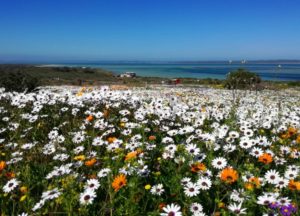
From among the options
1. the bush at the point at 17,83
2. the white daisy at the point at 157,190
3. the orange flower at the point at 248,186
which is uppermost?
the orange flower at the point at 248,186

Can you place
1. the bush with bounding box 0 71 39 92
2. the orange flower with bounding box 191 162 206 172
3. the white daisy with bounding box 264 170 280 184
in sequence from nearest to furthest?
the white daisy with bounding box 264 170 280 184 < the orange flower with bounding box 191 162 206 172 < the bush with bounding box 0 71 39 92

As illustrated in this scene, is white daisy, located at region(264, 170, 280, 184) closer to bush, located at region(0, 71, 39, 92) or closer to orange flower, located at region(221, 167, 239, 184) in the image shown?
orange flower, located at region(221, 167, 239, 184)

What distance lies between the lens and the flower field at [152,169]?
3.33 m

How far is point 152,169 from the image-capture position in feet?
15.0

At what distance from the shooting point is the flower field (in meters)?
3.33

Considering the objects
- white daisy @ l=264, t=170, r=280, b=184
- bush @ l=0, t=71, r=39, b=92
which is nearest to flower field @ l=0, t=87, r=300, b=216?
white daisy @ l=264, t=170, r=280, b=184

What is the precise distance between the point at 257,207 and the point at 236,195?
1.14ft

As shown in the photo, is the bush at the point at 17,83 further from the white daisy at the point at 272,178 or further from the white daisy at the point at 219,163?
the white daisy at the point at 272,178

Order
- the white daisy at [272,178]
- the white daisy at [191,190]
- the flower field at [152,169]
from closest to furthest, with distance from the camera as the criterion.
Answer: the flower field at [152,169], the white daisy at [191,190], the white daisy at [272,178]

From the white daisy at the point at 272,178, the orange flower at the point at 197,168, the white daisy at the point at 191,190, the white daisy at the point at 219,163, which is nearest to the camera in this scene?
the white daisy at the point at 191,190

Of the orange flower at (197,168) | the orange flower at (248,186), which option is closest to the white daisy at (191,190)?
the orange flower at (197,168)

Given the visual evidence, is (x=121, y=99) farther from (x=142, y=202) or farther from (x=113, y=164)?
(x=142, y=202)

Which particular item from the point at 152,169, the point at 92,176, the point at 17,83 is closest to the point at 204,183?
the point at 152,169

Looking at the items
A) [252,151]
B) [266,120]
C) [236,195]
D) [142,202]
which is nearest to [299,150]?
[252,151]
